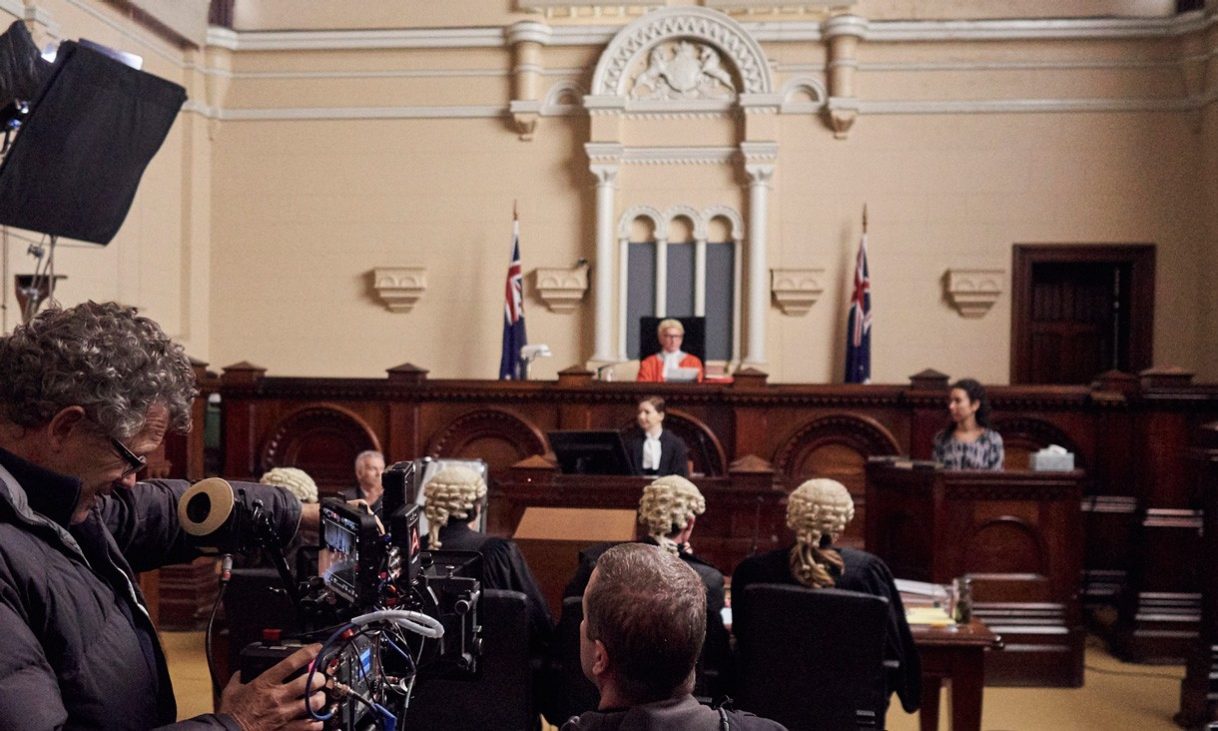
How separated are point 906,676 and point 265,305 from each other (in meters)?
7.41

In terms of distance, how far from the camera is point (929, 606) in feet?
12.2

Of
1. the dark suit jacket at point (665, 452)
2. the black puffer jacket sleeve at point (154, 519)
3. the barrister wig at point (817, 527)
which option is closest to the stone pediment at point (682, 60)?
the dark suit jacket at point (665, 452)

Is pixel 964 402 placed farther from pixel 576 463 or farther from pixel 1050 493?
pixel 576 463

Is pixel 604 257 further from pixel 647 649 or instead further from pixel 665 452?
pixel 647 649

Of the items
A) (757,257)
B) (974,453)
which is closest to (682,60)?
(757,257)

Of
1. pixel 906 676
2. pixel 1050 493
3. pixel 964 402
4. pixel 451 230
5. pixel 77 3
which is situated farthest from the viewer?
pixel 451 230

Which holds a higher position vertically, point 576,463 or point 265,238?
point 265,238

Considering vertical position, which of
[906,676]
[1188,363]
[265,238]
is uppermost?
[265,238]

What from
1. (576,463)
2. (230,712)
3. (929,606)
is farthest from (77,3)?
(230,712)

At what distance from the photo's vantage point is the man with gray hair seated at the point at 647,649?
4.91 feet

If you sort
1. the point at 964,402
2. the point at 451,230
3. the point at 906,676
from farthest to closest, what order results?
the point at 451,230 → the point at 964,402 → the point at 906,676

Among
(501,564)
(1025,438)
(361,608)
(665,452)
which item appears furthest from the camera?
(1025,438)

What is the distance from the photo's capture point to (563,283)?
8.98 metres

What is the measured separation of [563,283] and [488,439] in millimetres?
2414
